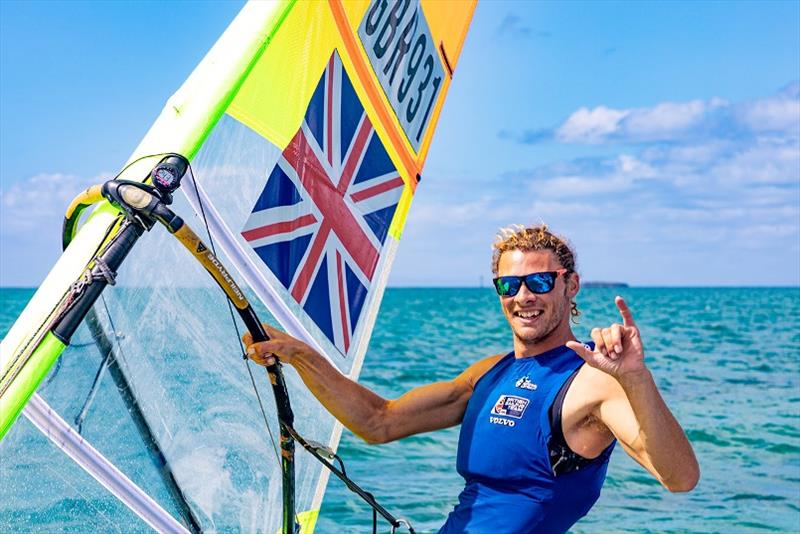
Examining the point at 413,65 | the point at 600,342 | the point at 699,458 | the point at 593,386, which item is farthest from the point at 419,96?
the point at 699,458

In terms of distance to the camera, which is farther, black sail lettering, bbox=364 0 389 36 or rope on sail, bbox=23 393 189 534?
black sail lettering, bbox=364 0 389 36

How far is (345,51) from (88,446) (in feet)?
4.97

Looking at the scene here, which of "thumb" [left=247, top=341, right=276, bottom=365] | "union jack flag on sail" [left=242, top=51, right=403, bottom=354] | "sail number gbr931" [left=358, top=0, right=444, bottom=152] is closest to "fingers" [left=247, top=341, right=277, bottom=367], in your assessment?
"thumb" [left=247, top=341, right=276, bottom=365]

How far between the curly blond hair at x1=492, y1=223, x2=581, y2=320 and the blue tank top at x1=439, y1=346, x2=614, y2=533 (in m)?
0.27

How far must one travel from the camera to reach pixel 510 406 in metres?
2.87

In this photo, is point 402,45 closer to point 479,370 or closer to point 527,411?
point 479,370

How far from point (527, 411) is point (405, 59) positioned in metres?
1.56

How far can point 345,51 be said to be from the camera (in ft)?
11.1

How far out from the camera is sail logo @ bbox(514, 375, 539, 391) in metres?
2.86

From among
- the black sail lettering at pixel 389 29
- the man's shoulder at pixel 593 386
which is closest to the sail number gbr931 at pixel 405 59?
the black sail lettering at pixel 389 29

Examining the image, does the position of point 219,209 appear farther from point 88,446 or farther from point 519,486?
point 519,486

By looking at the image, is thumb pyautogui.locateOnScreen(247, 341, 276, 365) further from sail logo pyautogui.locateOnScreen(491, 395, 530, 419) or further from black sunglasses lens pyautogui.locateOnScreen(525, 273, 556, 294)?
black sunglasses lens pyautogui.locateOnScreen(525, 273, 556, 294)

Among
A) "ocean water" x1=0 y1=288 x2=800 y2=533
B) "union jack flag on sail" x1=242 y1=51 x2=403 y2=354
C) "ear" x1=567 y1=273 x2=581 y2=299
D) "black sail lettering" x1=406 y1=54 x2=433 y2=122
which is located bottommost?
"ocean water" x1=0 y1=288 x2=800 y2=533

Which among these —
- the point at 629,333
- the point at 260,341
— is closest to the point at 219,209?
the point at 260,341
